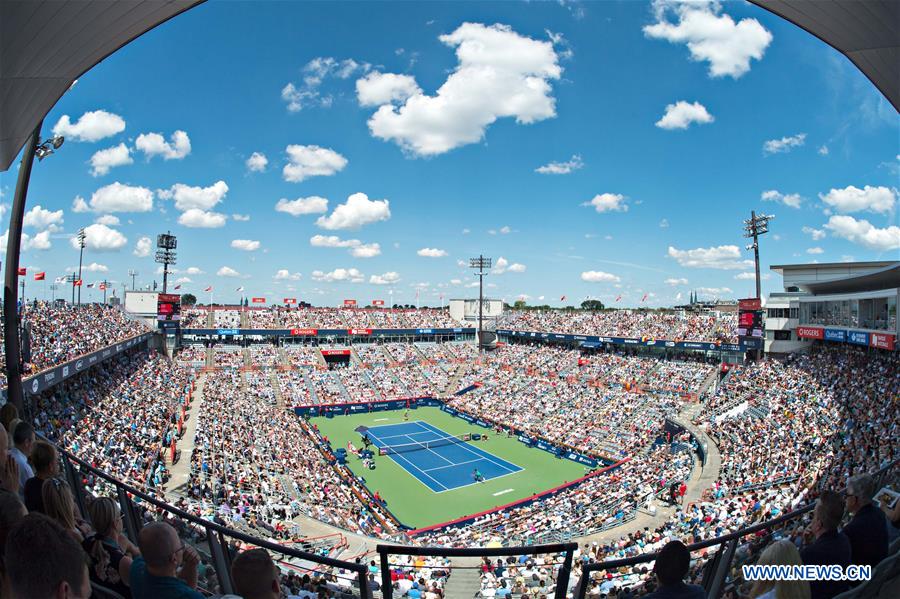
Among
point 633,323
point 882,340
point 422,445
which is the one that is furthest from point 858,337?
point 422,445

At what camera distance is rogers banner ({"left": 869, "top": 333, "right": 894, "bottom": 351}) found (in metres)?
19.9

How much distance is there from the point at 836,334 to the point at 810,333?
4020 millimetres

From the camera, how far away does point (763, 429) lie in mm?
22297

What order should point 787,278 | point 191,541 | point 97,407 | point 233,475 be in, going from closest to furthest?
point 191,541 → point 233,475 → point 97,407 → point 787,278

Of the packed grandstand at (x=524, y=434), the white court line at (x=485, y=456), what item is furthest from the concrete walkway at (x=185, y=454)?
the white court line at (x=485, y=456)

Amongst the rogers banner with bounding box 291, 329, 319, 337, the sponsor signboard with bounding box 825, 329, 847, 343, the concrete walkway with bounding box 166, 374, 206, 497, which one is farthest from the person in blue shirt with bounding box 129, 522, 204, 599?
the rogers banner with bounding box 291, 329, 319, 337

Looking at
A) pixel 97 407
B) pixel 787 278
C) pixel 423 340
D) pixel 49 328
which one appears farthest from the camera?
pixel 423 340

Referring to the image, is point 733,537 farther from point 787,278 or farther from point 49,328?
point 787,278

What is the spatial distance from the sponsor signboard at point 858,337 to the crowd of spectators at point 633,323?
1216 centimetres

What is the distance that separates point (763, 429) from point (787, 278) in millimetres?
19282

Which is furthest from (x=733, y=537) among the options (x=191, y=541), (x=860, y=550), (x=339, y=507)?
(x=339, y=507)

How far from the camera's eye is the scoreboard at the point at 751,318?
33094mm

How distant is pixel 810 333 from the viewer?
29516 millimetres

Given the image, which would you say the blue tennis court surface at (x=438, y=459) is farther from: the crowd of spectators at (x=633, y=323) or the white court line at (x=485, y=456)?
the crowd of spectators at (x=633, y=323)
